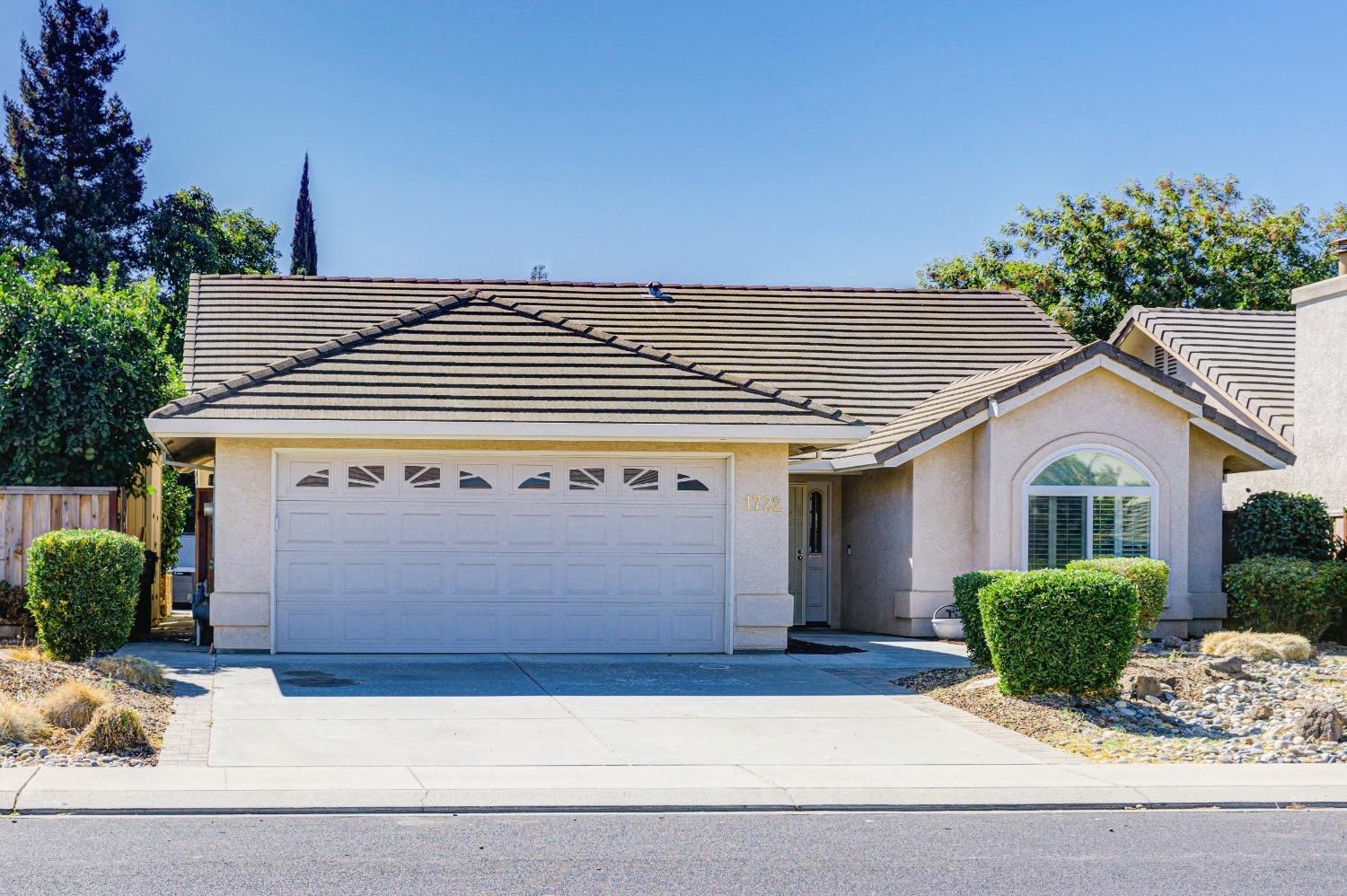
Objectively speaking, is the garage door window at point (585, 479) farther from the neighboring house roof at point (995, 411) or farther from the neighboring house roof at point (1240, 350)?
the neighboring house roof at point (1240, 350)

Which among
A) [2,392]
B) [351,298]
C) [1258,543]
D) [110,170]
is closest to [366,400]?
[2,392]

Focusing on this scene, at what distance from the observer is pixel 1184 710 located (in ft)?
40.4

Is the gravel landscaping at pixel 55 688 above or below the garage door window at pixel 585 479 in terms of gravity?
below

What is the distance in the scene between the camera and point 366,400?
49.6 ft

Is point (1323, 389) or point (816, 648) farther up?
point (1323, 389)

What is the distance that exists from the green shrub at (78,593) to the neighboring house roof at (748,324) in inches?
238

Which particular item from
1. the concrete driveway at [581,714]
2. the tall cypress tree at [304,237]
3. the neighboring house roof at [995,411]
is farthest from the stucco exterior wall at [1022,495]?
the tall cypress tree at [304,237]

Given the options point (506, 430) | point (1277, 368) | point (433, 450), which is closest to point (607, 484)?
point (506, 430)

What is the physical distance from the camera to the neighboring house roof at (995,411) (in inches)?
688

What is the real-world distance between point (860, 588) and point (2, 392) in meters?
11.6

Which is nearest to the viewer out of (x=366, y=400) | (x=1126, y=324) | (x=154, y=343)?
(x=366, y=400)

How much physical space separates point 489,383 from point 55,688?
6046mm

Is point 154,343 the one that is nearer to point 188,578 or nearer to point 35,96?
point 188,578

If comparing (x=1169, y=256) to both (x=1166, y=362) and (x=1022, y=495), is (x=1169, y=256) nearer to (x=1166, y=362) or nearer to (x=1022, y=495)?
(x=1166, y=362)
